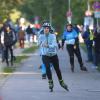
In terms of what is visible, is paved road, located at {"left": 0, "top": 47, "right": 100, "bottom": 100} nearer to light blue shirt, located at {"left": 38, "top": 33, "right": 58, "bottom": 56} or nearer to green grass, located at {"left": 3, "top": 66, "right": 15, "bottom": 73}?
green grass, located at {"left": 3, "top": 66, "right": 15, "bottom": 73}

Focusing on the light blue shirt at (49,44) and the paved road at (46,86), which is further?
the light blue shirt at (49,44)

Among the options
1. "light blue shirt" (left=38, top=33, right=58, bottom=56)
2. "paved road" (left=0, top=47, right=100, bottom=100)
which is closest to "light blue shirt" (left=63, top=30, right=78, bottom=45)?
"paved road" (left=0, top=47, right=100, bottom=100)

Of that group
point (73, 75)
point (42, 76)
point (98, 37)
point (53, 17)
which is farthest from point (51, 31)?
point (53, 17)

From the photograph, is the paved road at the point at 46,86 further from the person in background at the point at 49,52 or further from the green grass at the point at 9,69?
the person in background at the point at 49,52

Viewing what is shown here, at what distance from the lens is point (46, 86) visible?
60.5ft

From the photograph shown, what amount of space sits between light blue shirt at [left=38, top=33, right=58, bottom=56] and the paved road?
3.37ft

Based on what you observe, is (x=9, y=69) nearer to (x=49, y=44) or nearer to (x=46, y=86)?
(x=46, y=86)

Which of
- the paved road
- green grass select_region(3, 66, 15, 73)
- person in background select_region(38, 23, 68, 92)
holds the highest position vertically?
person in background select_region(38, 23, 68, 92)

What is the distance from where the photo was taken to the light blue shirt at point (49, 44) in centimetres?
1720

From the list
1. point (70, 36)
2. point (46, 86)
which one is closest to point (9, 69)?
point (70, 36)

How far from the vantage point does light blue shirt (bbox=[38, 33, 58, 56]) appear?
56.4ft

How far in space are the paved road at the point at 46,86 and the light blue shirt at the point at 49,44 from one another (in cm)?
103

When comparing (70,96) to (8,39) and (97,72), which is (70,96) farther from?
(8,39)

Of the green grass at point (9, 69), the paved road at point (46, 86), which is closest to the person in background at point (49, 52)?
the paved road at point (46, 86)
